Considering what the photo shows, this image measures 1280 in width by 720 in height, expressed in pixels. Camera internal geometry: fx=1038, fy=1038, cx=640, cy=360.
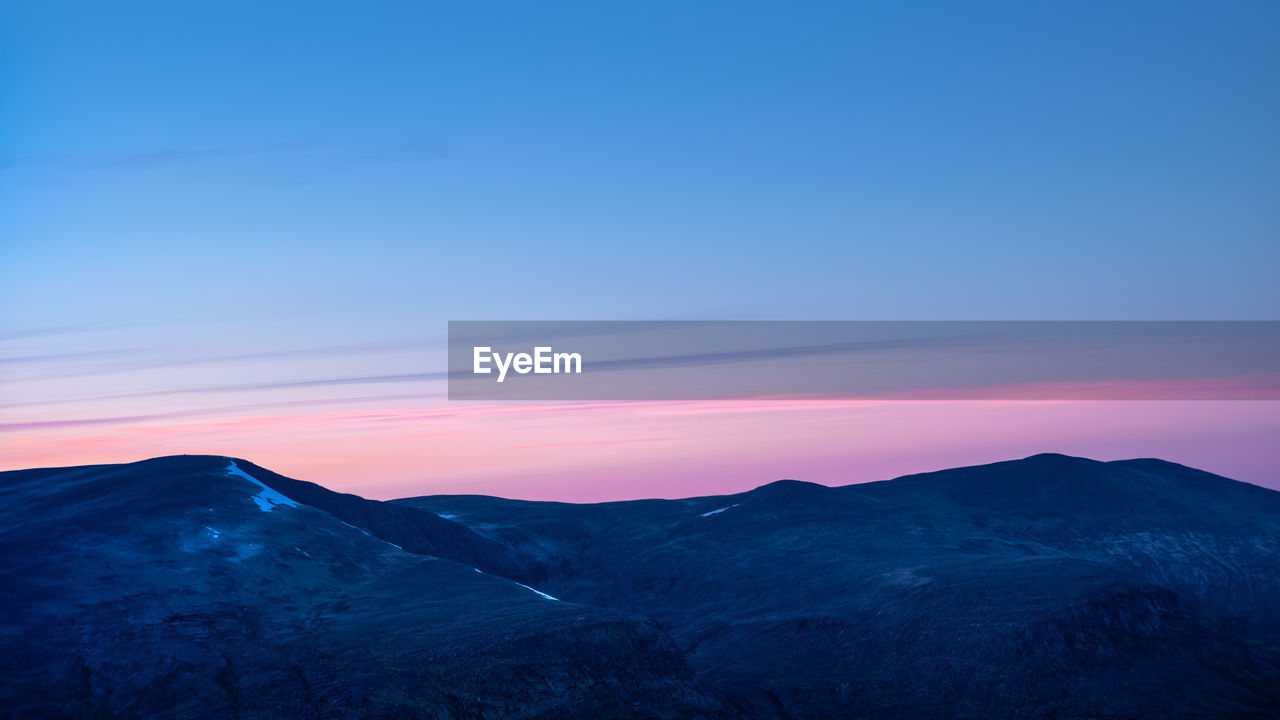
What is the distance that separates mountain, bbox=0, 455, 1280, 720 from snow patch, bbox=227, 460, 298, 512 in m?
0.32

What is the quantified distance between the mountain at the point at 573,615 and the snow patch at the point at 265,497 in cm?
32

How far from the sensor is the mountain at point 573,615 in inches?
2466

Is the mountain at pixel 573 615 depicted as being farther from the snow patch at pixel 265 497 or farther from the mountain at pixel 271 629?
the snow patch at pixel 265 497

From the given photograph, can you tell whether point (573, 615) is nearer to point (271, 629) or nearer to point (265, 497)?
point (271, 629)

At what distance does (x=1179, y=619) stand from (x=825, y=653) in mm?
29324

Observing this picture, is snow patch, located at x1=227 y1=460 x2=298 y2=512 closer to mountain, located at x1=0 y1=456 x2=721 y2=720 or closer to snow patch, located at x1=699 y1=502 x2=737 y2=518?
mountain, located at x1=0 y1=456 x2=721 y2=720

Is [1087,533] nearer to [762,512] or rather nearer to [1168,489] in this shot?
[1168,489]

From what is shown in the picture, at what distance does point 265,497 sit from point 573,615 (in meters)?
40.4

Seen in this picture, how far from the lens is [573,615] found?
7150cm

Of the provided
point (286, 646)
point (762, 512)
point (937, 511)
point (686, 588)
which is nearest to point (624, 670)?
point (286, 646)

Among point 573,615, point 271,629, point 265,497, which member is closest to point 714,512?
point 265,497

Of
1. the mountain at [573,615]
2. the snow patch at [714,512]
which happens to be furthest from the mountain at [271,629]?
the snow patch at [714,512]

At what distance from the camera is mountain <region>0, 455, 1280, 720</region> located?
62625mm

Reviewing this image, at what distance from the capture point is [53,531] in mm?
81625
